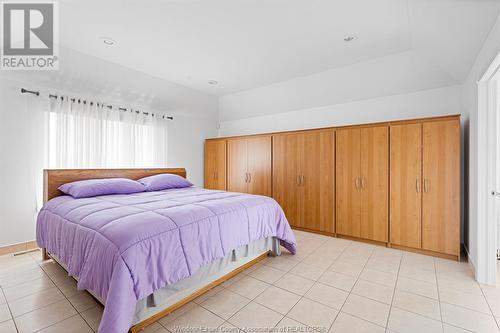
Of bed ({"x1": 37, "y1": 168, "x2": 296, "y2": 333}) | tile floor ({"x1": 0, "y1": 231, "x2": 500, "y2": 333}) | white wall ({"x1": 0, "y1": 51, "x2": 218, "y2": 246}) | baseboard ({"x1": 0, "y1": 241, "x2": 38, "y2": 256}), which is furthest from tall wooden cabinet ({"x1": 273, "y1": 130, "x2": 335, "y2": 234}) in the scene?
baseboard ({"x1": 0, "y1": 241, "x2": 38, "y2": 256})

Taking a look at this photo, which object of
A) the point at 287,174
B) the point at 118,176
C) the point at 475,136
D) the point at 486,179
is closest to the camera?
the point at 486,179

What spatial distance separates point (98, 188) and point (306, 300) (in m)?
2.73

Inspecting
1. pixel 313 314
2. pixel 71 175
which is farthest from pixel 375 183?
pixel 71 175

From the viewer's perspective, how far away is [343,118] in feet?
13.5

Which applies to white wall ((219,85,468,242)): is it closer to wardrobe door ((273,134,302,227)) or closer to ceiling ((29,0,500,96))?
ceiling ((29,0,500,96))

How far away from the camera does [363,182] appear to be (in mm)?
3506

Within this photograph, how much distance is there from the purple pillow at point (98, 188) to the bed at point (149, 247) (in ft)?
0.68

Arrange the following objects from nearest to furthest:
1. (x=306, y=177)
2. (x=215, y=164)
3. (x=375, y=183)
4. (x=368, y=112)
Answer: (x=375, y=183) < (x=368, y=112) < (x=306, y=177) < (x=215, y=164)

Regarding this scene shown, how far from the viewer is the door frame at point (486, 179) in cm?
225

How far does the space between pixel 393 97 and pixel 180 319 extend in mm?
3999

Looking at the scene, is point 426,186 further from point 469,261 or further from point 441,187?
point 469,261

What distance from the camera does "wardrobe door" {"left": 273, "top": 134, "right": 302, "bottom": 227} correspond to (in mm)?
4188

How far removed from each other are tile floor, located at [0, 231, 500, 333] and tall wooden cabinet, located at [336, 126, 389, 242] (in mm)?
668

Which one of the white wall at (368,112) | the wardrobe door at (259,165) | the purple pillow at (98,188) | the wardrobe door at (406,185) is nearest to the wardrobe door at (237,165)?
the wardrobe door at (259,165)
